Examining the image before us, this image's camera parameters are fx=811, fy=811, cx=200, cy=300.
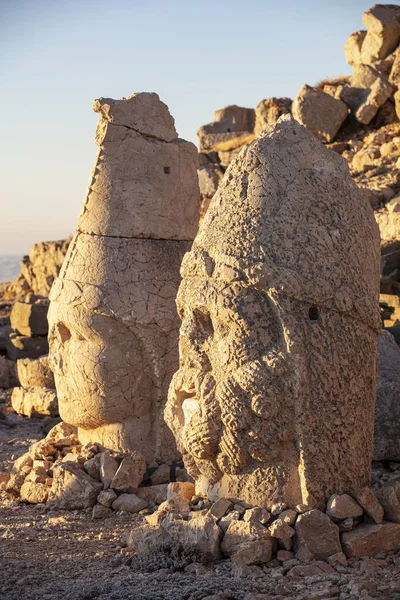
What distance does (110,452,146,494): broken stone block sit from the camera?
543cm

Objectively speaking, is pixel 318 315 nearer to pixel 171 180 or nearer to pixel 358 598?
pixel 358 598

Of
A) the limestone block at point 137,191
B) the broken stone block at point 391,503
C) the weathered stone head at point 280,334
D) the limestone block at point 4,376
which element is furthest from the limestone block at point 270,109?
the broken stone block at point 391,503

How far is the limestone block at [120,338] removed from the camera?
19.1ft

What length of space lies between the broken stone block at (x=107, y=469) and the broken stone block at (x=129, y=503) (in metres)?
0.18

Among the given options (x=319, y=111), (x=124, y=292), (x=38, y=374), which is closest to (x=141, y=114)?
(x=124, y=292)

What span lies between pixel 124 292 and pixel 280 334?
2.15m

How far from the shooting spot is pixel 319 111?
17.7 metres

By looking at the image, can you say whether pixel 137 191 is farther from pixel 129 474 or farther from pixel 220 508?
pixel 220 508

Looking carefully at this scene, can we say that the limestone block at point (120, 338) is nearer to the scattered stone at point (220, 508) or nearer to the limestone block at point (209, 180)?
the scattered stone at point (220, 508)

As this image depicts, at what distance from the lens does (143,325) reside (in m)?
5.87

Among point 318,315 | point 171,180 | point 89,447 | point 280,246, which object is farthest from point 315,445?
point 171,180

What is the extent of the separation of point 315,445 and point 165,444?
7.19 feet

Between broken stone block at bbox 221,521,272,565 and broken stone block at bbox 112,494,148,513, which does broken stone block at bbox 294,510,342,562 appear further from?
broken stone block at bbox 112,494,148,513

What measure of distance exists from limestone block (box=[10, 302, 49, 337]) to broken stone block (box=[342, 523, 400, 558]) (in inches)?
341
